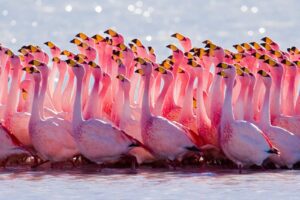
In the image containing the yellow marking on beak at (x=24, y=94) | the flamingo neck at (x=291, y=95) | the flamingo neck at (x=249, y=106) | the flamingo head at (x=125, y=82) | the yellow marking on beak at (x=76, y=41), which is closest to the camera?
the flamingo neck at (x=249, y=106)

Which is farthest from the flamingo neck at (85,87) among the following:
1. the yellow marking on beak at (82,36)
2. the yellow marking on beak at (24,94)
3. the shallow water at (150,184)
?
the shallow water at (150,184)

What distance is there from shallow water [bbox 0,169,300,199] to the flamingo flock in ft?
1.34

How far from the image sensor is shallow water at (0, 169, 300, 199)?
18.0 meters

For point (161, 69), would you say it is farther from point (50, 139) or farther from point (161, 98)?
point (50, 139)

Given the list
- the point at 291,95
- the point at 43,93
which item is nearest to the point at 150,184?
the point at 43,93

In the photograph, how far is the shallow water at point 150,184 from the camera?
59.1ft

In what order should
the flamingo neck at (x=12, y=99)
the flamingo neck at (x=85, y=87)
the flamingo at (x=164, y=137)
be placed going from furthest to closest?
the flamingo neck at (x=85, y=87), the flamingo neck at (x=12, y=99), the flamingo at (x=164, y=137)

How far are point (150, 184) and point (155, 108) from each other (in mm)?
3092

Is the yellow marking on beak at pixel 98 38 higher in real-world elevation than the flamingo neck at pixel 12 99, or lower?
higher

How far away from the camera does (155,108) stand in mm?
22078

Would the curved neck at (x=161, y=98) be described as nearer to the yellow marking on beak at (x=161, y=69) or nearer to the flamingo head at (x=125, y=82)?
the yellow marking on beak at (x=161, y=69)

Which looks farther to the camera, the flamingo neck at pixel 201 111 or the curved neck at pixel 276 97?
the curved neck at pixel 276 97

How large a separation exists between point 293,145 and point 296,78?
9.04 ft

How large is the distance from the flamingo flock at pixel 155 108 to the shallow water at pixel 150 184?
16.1 inches
